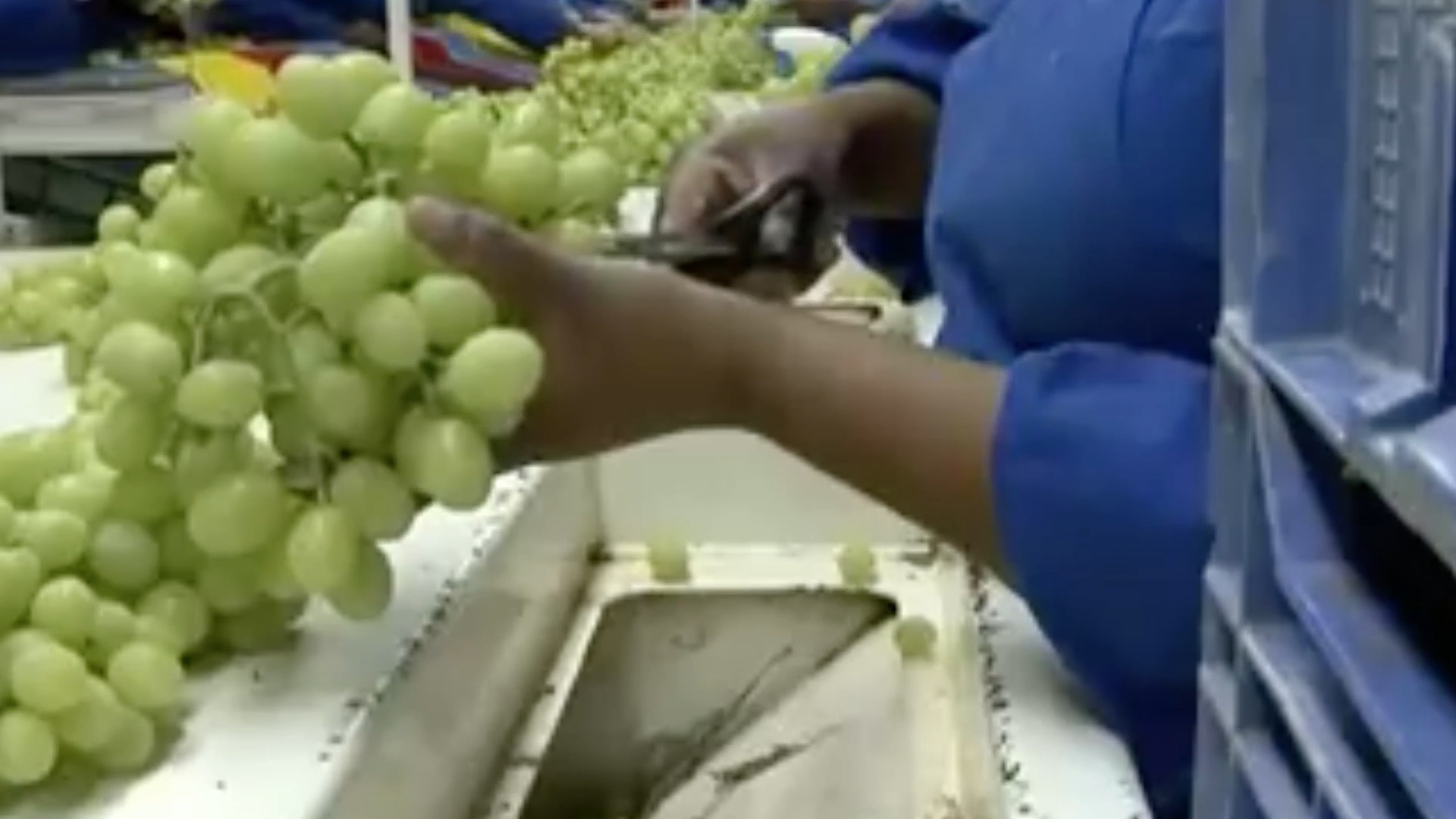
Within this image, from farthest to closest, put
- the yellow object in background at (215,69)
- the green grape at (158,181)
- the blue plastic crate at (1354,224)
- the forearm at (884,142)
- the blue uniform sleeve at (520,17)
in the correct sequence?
the blue uniform sleeve at (520,17) < the yellow object in background at (215,69) < the forearm at (884,142) < the green grape at (158,181) < the blue plastic crate at (1354,224)

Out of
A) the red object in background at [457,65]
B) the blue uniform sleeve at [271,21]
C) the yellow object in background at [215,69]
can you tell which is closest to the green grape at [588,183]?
the yellow object in background at [215,69]

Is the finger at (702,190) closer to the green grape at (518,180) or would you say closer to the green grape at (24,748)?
the green grape at (518,180)

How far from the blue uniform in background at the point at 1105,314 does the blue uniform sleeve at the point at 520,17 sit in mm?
2536

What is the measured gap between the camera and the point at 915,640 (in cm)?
97

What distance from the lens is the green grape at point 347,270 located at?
27.2 inches

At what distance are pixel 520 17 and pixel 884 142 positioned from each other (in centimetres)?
237

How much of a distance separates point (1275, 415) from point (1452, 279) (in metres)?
0.13

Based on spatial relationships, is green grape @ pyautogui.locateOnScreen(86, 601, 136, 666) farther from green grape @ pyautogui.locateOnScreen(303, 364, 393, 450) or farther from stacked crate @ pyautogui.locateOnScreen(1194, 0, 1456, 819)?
stacked crate @ pyautogui.locateOnScreen(1194, 0, 1456, 819)

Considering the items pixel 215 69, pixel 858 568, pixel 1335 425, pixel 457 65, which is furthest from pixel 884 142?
pixel 457 65

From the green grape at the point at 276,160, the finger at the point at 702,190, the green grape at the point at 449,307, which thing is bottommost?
the finger at the point at 702,190

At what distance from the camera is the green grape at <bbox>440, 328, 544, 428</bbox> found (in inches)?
27.1

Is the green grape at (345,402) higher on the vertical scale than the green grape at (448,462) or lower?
higher

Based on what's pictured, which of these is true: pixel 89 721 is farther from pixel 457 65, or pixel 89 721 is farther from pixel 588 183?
pixel 457 65

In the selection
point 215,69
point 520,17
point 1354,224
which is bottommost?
point 520,17
